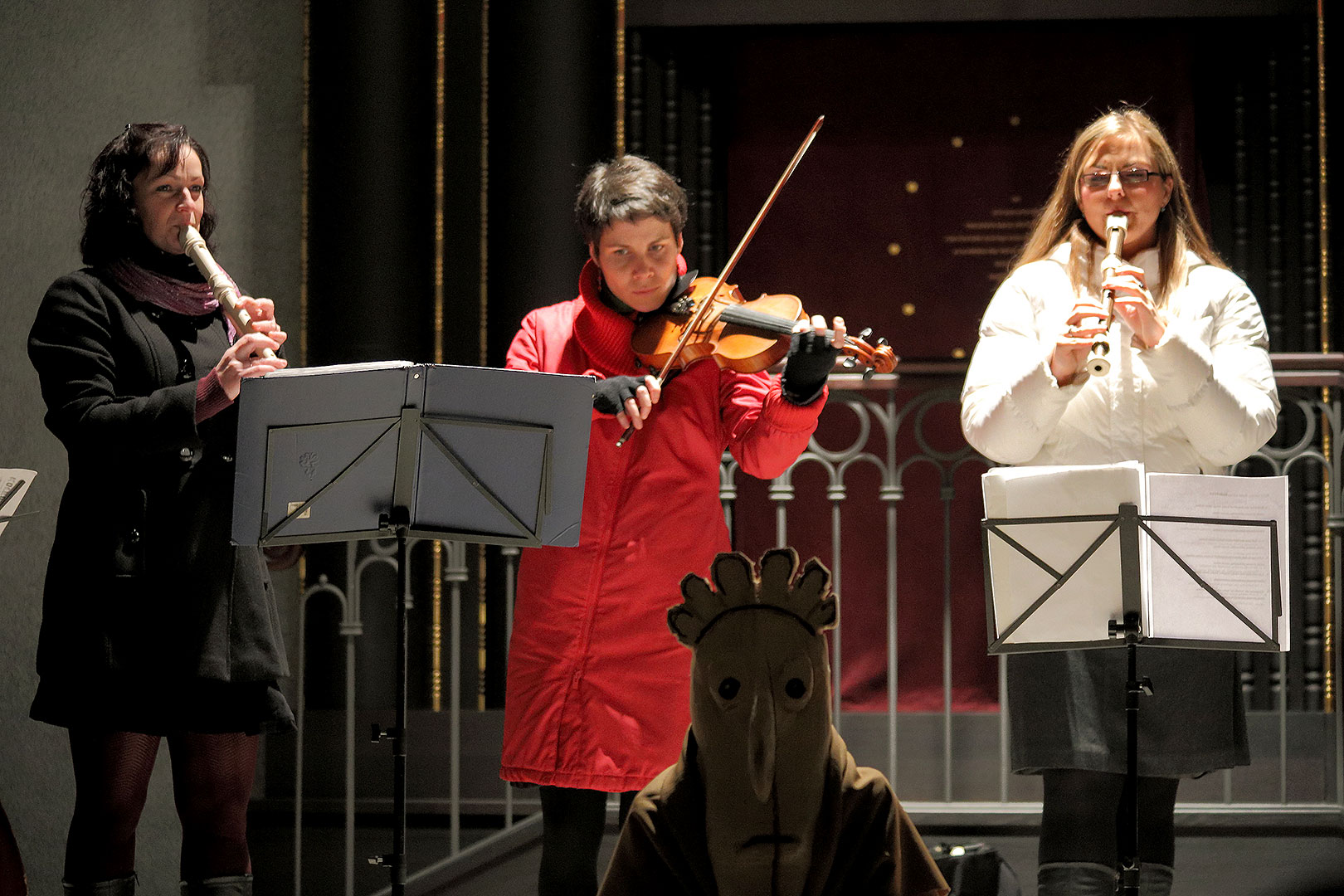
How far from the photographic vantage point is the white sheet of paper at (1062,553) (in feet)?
8.68

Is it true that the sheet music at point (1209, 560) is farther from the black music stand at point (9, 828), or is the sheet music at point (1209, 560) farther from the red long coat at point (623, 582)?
the black music stand at point (9, 828)

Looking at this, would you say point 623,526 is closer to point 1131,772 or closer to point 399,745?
point 399,745

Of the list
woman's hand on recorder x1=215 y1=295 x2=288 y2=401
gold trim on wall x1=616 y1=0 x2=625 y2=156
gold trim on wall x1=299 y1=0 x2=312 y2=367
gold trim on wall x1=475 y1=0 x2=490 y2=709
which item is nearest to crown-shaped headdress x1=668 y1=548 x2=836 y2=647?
woman's hand on recorder x1=215 y1=295 x2=288 y2=401

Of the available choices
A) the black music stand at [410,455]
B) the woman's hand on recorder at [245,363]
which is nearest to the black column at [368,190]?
the woman's hand on recorder at [245,363]

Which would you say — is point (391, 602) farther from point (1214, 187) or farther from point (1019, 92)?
point (1214, 187)

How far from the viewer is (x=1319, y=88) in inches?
229

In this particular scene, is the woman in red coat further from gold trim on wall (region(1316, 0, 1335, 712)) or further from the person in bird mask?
gold trim on wall (region(1316, 0, 1335, 712))

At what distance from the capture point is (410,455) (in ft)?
8.95

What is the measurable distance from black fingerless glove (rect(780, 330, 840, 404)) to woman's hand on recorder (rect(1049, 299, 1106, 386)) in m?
0.42

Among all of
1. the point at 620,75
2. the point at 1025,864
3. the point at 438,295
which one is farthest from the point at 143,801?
the point at 620,75

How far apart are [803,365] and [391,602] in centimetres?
300

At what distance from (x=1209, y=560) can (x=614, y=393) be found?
1.11 metres

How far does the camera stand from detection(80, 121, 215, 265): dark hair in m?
3.02

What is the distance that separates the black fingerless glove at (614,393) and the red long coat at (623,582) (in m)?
0.09
